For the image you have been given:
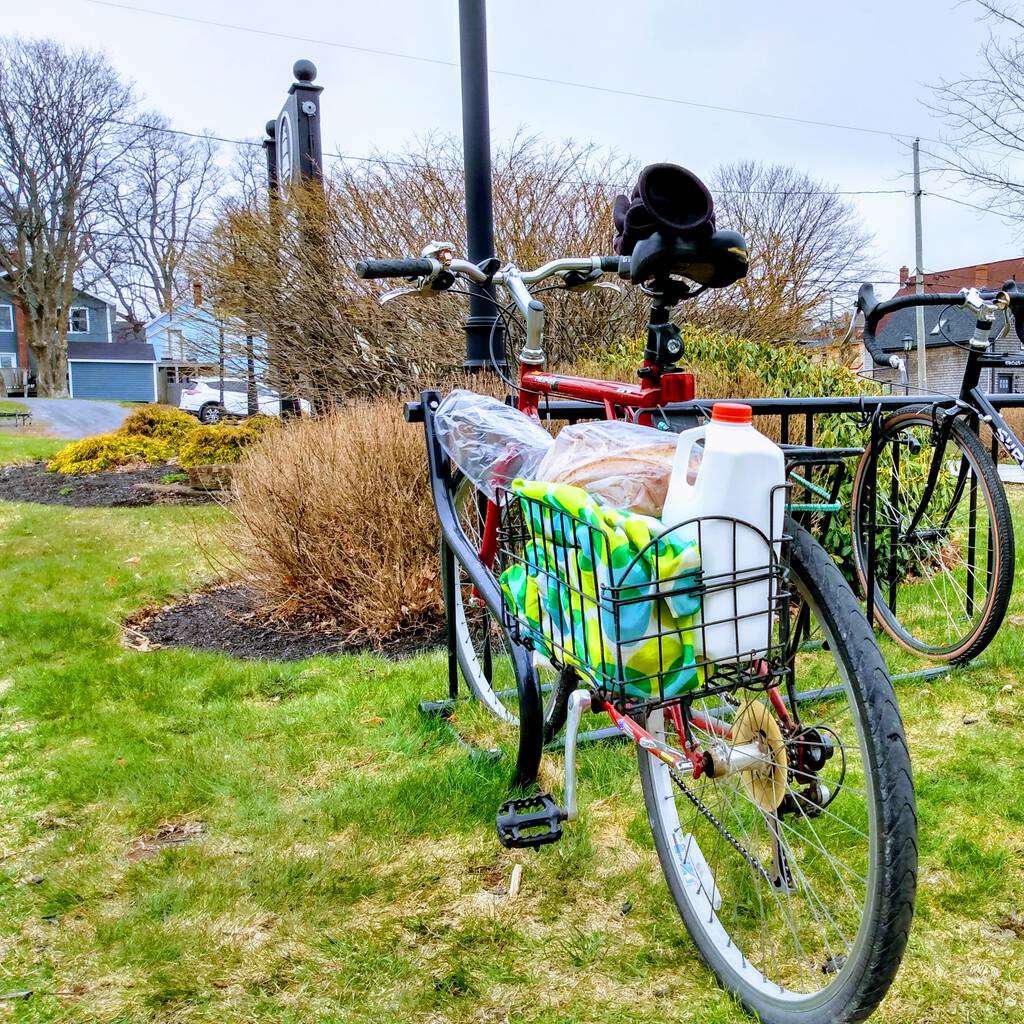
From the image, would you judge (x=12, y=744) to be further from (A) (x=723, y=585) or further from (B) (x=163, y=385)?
(B) (x=163, y=385)

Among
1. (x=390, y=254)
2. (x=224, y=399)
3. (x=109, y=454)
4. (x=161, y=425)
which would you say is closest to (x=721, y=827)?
(x=390, y=254)

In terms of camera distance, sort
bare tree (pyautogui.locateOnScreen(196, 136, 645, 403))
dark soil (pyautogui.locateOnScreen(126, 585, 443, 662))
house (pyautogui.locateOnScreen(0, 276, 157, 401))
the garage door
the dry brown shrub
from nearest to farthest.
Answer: dark soil (pyautogui.locateOnScreen(126, 585, 443, 662))
the dry brown shrub
bare tree (pyautogui.locateOnScreen(196, 136, 645, 403))
house (pyautogui.locateOnScreen(0, 276, 157, 401))
the garage door

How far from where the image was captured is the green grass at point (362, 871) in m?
1.68

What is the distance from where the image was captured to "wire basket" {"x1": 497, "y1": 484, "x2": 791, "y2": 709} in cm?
130

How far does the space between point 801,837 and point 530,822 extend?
56cm

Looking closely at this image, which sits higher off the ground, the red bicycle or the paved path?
the paved path

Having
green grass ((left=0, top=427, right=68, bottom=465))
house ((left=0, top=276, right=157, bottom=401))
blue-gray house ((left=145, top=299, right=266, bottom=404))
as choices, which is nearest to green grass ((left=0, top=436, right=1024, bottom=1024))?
blue-gray house ((left=145, top=299, right=266, bottom=404))

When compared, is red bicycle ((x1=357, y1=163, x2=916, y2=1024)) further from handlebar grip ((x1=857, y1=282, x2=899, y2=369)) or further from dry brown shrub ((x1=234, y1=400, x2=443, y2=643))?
dry brown shrub ((x1=234, y1=400, x2=443, y2=643))

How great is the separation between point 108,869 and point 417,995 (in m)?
0.92

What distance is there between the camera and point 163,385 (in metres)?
30.1

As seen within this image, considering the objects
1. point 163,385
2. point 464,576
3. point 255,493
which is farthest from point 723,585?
point 163,385

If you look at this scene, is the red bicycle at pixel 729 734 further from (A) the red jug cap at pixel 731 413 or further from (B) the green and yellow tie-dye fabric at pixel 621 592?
(A) the red jug cap at pixel 731 413

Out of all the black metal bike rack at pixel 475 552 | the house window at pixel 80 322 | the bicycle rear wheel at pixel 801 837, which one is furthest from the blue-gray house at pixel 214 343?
the house window at pixel 80 322

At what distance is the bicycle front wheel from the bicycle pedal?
5.29ft
